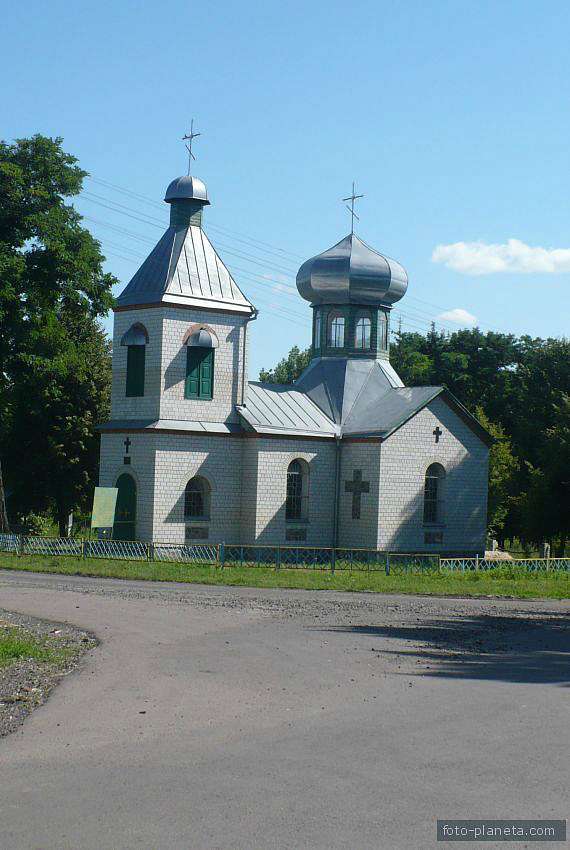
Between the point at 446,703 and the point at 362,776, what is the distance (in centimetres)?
321

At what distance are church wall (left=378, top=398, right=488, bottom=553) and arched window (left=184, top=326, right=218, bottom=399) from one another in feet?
19.5

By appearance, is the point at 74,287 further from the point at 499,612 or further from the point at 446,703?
the point at 446,703

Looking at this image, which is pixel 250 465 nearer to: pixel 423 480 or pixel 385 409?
pixel 385 409

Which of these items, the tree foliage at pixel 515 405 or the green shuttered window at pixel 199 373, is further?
the tree foliage at pixel 515 405

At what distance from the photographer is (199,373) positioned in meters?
33.6

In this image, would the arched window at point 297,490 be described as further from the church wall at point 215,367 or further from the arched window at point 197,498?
the arched window at point 197,498

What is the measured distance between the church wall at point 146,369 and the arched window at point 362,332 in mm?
8860

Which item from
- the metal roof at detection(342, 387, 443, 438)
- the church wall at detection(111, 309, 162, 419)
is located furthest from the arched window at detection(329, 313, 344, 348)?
the church wall at detection(111, 309, 162, 419)

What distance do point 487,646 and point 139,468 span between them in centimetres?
1858

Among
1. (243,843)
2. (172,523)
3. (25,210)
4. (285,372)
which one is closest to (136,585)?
(172,523)

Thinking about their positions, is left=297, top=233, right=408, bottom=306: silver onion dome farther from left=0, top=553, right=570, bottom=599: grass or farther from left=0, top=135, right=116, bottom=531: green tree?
left=0, top=553, right=570, bottom=599: grass

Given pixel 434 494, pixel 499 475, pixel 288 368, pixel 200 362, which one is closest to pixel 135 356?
pixel 200 362

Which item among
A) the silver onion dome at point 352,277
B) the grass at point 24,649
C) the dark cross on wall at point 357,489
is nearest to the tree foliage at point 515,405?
the silver onion dome at point 352,277

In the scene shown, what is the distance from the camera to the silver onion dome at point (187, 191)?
34.8 meters
